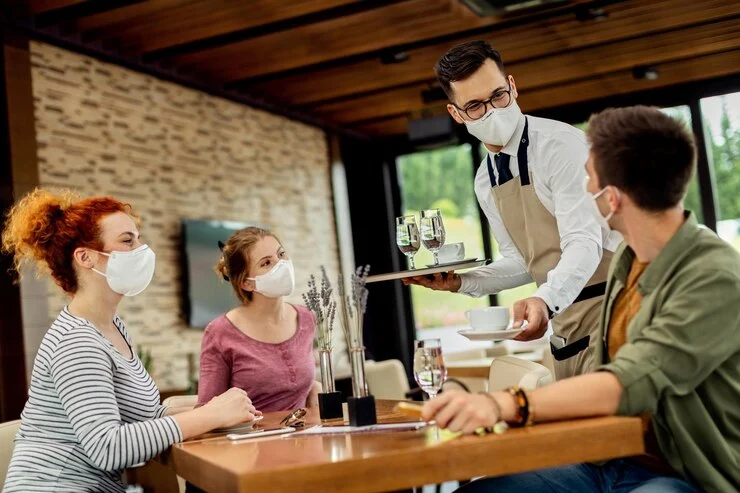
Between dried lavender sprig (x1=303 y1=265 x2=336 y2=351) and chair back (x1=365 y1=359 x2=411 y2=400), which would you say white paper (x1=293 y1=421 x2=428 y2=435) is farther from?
chair back (x1=365 y1=359 x2=411 y2=400)

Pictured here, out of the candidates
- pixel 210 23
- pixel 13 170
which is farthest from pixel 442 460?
pixel 210 23

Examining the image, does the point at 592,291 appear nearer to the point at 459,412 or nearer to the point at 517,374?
the point at 517,374

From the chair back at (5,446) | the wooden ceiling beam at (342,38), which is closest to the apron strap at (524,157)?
the chair back at (5,446)

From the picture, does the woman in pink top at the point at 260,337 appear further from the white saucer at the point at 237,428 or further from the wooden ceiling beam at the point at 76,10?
the wooden ceiling beam at the point at 76,10

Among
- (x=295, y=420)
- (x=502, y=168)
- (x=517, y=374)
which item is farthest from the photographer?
(x=502, y=168)

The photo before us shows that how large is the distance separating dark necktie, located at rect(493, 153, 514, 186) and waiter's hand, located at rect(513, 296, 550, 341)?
65 cm

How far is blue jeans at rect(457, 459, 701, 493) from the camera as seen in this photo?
1.61m

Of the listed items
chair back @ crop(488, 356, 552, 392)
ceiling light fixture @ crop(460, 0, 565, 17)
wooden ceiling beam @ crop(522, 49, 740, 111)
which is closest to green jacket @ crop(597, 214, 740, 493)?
chair back @ crop(488, 356, 552, 392)

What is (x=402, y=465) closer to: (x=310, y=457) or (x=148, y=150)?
(x=310, y=457)

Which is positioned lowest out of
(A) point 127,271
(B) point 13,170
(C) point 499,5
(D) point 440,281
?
(D) point 440,281

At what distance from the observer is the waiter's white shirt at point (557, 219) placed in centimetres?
210

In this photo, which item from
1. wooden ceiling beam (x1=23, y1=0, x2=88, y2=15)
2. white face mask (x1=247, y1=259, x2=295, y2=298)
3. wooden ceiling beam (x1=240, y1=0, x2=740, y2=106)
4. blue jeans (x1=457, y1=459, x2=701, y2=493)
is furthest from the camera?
wooden ceiling beam (x1=240, y1=0, x2=740, y2=106)

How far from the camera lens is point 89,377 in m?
1.91

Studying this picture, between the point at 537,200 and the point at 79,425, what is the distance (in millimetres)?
1391
